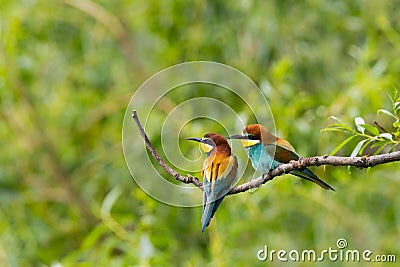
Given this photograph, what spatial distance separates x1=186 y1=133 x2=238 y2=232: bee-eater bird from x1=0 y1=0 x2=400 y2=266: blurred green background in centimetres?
74

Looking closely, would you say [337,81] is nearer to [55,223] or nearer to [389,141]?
[55,223]

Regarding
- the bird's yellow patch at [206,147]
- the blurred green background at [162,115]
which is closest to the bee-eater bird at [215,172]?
the bird's yellow patch at [206,147]

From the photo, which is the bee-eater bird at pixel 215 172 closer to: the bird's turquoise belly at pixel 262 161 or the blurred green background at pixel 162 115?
the bird's turquoise belly at pixel 262 161

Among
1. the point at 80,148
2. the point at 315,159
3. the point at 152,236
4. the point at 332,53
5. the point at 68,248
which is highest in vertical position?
the point at 332,53

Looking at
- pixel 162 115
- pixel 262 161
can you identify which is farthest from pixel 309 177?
pixel 162 115

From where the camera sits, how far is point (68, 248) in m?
2.02

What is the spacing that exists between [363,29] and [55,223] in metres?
1.01

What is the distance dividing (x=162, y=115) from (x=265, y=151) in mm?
1444

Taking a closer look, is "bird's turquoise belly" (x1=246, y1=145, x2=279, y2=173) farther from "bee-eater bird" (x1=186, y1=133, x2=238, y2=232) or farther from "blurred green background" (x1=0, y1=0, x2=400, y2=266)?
"blurred green background" (x1=0, y1=0, x2=400, y2=266)

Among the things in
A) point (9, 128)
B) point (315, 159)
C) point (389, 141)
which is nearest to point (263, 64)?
point (9, 128)

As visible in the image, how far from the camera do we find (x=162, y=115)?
192 cm

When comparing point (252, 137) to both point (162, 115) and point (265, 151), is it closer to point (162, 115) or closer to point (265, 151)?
point (265, 151)

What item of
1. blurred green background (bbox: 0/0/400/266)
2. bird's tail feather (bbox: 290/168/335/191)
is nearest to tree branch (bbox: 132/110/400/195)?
bird's tail feather (bbox: 290/168/335/191)

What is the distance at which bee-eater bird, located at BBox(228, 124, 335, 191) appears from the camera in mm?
473
